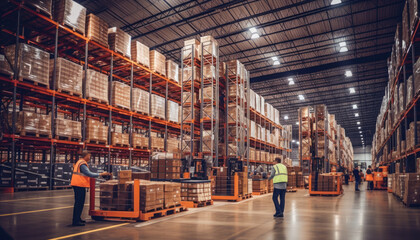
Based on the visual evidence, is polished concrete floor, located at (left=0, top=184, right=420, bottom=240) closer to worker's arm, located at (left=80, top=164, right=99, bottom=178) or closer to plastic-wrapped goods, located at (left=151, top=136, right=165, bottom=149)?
worker's arm, located at (left=80, top=164, right=99, bottom=178)

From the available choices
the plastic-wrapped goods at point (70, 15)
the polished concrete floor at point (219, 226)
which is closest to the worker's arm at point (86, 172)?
the polished concrete floor at point (219, 226)

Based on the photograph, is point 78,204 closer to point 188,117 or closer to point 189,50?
point 188,117

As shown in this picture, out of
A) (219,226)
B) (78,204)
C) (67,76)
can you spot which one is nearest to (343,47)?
(67,76)

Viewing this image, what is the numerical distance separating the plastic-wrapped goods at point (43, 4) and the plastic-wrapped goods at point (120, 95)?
3694 mm

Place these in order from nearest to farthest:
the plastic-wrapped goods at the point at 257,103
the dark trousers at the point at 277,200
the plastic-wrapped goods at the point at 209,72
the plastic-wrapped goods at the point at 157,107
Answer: the dark trousers at the point at 277,200 → the plastic-wrapped goods at the point at 209,72 → the plastic-wrapped goods at the point at 157,107 → the plastic-wrapped goods at the point at 257,103

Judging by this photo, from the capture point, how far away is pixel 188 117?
13.2 meters

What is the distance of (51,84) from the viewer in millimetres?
11664

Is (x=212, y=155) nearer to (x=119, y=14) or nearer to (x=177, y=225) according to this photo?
(x=177, y=225)

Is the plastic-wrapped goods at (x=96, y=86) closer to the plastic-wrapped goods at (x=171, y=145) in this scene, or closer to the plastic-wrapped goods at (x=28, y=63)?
the plastic-wrapped goods at (x=28, y=63)

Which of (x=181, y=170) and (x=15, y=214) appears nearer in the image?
(x=15, y=214)

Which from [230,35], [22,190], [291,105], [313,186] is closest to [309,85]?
[291,105]

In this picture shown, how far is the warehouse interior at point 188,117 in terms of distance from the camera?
6.41m

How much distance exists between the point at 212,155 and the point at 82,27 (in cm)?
691

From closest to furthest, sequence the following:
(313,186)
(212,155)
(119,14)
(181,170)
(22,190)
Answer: (181,170) < (22,190) < (212,155) < (313,186) < (119,14)
